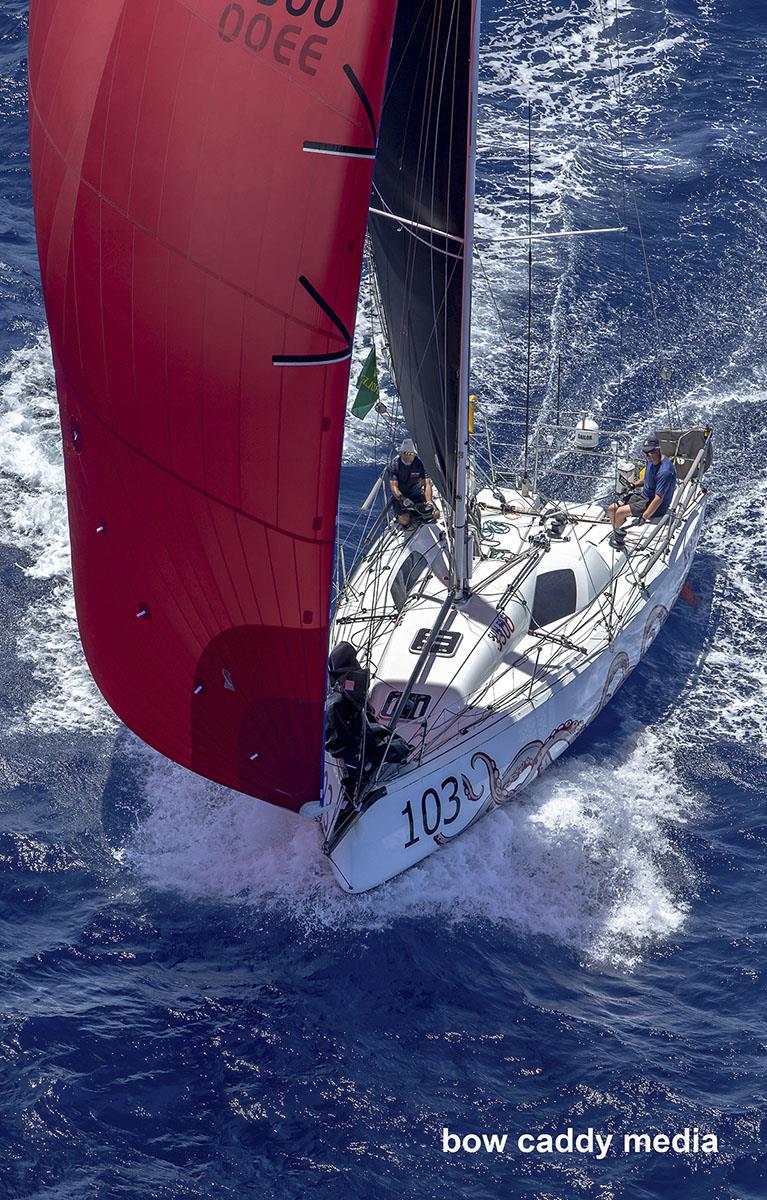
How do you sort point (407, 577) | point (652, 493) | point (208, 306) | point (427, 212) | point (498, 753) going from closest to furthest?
point (208, 306) → point (427, 212) → point (498, 753) → point (407, 577) → point (652, 493)

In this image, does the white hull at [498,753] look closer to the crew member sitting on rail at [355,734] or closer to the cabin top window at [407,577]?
the crew member sitting on rail at [355,734]

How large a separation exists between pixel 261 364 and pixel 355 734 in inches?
206

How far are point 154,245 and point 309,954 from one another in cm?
795

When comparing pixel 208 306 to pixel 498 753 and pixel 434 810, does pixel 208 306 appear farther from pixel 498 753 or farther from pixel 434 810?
pixel 498 753

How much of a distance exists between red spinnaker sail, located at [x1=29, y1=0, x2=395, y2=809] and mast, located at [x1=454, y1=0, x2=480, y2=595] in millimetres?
3547

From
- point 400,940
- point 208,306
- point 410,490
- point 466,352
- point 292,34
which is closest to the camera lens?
point 292,34

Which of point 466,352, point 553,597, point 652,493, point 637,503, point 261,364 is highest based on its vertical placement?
point 261,364

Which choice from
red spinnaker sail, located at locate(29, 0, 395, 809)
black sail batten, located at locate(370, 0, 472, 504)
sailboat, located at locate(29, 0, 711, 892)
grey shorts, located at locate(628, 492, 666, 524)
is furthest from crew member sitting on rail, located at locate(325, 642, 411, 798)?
grey shorts, located at locate(628, 492, 666, 524)

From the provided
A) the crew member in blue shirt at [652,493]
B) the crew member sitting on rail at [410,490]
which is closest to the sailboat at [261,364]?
the crew member sitting on rail at [410,490]

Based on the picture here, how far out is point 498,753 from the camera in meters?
18.1

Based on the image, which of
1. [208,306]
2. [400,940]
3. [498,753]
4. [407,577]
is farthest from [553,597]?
[208,306]

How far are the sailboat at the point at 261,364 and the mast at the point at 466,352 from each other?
→ 45 mm

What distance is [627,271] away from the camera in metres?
26.6

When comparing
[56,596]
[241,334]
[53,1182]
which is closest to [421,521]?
[56,596]
